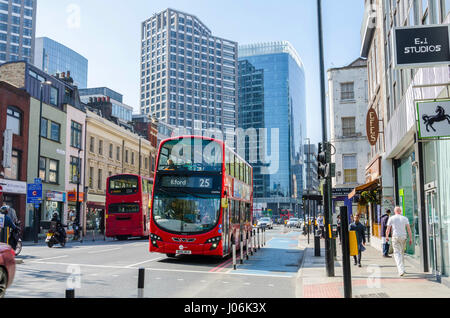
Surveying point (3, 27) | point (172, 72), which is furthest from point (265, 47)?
point (3, 27)

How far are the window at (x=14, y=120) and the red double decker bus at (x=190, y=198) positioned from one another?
20.3 meters

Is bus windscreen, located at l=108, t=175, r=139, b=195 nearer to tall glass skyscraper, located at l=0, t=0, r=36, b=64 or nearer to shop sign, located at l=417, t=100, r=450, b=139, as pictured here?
shop sign, located at l=417, t=100, r=450, b=139

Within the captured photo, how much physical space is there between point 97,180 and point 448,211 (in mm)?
38414

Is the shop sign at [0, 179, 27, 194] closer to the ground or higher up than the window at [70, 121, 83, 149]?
closer to the ground

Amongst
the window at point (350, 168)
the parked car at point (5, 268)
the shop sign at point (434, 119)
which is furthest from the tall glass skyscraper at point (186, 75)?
the parked car at point (5, 268)

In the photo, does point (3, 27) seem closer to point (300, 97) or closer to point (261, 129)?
point (261, 129)

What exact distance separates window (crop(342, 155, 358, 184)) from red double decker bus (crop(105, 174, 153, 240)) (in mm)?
18702

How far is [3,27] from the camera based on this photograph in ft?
387

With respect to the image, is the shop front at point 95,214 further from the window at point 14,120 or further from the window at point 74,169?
the window at point 14,120

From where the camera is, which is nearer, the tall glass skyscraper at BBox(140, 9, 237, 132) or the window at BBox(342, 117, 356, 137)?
the window at BBox(342, 117, 356, 137)

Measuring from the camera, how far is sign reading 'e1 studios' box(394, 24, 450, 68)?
30.7ft

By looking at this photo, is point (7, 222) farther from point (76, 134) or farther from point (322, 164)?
point (76, 134)

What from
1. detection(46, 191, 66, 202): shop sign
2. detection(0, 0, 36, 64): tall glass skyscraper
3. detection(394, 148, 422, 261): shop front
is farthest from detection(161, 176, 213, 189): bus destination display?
detection(0, 0, 36, 64): tall glass skyscraper

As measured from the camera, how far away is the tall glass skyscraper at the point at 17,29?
118 metres
